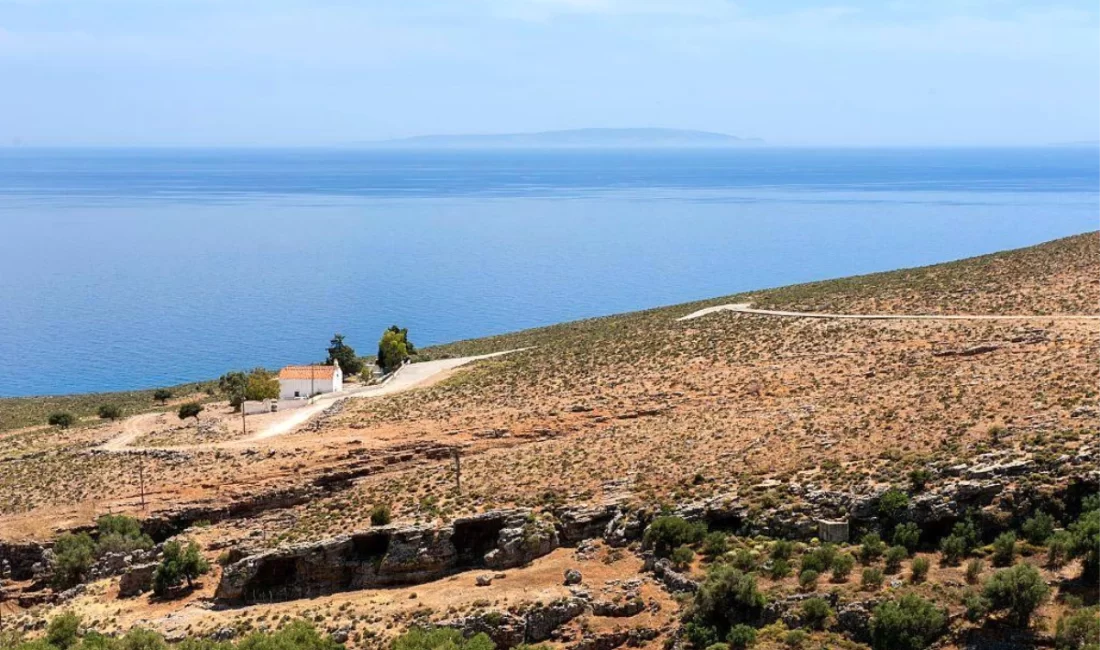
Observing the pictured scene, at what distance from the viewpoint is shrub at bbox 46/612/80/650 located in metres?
28.3

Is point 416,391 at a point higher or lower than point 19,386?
higher

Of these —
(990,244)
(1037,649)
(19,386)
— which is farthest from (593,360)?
(990,244)

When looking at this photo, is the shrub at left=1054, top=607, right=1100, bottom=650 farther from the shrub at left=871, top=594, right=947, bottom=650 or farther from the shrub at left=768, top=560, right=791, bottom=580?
the shrub at left=768, top=560, right=791, bottom=580

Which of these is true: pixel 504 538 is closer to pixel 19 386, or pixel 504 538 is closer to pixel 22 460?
pixel 22 460

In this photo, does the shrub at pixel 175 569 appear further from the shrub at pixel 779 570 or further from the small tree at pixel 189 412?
the small tree at pixel 189 412

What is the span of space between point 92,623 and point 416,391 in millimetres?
20981

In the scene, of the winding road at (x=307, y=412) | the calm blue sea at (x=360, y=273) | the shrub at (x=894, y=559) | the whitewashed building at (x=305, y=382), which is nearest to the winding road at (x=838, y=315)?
the winding road at (x=307, y=412)

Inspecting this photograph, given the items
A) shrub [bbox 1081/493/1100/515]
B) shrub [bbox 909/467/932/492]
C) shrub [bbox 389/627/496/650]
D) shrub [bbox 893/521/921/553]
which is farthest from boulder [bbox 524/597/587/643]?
shrub [bbox 1081/493/1100/515]

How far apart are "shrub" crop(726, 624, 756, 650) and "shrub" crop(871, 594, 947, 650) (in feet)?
8.01

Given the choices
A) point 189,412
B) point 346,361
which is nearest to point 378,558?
point 189,412

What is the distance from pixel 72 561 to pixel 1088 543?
2672cm

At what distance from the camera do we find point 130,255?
158m

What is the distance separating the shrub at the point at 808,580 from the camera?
26.0 metres

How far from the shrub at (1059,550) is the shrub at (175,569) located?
71.0 ft
